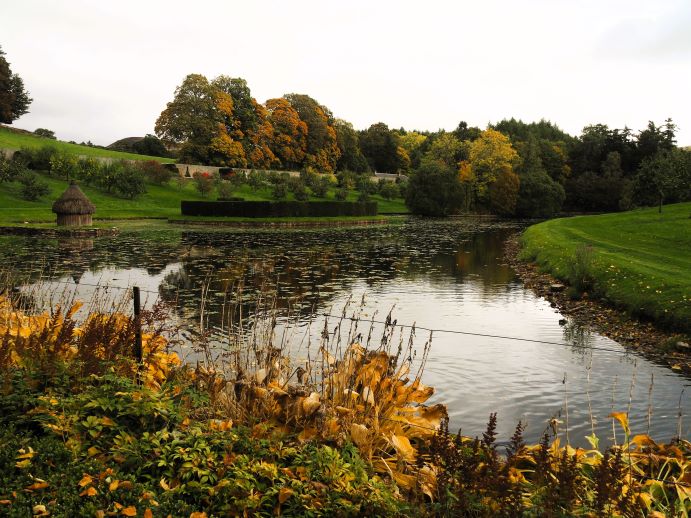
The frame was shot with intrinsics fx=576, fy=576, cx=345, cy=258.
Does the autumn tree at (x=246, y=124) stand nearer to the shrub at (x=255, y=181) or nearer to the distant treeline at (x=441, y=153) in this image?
the distant treeline at (x=441, y=153)

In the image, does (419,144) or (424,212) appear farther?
(419,144)

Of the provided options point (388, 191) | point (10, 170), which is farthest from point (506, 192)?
point (10, 170)

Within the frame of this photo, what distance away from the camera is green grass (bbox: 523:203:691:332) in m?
12.2

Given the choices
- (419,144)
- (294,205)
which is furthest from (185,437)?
(419,144)

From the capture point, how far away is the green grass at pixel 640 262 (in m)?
12.2

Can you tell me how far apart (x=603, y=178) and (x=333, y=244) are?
61.4m

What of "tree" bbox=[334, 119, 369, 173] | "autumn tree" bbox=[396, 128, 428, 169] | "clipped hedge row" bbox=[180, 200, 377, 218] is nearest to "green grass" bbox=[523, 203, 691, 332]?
"clipped hedge row" bbox=[180, 200, 377, 218]

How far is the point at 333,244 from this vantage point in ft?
95.8

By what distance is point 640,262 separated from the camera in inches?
688

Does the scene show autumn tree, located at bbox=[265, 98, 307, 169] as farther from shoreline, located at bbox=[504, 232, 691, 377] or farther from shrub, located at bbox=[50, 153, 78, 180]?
shoreline, located at bbox=[504, 232, 691, 377]

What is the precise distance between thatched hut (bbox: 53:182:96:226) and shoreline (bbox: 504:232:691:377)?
81.3 feet

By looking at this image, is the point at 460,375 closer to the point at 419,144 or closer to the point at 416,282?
the point at 416,282

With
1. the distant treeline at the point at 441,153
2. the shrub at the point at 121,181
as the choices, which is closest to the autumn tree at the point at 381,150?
the distant treeline at the point at 441,153

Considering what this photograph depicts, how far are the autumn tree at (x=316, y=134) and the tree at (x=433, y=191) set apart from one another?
19690 mm
